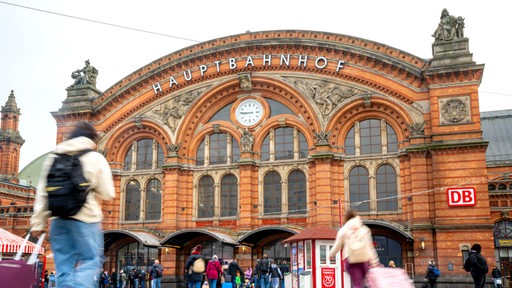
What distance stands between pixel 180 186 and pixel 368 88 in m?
13.7

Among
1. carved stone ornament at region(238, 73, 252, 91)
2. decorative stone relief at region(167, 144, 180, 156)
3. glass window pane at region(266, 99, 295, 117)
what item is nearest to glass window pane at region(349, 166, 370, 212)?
glass window pane at region(266, 99, 295, 117)

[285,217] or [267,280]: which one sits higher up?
[285,217]

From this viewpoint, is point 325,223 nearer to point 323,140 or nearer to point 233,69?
point 323,140

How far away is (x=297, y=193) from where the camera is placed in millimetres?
34375

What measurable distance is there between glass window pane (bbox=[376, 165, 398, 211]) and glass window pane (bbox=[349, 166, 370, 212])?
2.32ft

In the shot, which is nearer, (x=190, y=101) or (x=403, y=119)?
(x=403, y=119)

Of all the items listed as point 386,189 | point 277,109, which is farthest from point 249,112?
point 386,189

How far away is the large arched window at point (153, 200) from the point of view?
3716cm

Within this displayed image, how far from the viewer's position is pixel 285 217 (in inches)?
1345

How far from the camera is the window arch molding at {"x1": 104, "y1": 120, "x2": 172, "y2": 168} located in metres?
37.9

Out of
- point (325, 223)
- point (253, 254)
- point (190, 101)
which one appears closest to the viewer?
point (325, 223)

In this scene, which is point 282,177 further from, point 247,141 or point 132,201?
point 132,201

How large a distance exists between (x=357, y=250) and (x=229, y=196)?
26.9 m

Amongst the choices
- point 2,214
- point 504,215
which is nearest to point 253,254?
point 504,215
